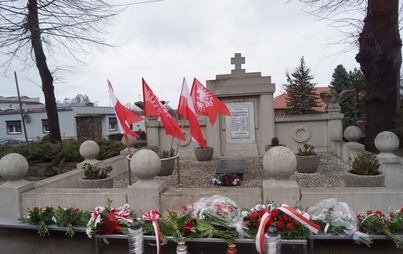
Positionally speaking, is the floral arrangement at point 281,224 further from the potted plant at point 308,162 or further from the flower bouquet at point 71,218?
the potted plant at point 308,162

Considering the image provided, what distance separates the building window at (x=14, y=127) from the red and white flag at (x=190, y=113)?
115 ft

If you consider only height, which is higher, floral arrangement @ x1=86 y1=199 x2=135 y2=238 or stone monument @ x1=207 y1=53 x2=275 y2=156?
stone monument @ x1=207 y1=53 x2=275 y2=156

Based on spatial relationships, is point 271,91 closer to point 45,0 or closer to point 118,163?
point 118,163

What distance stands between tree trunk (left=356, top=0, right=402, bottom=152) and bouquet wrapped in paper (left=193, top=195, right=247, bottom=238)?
6.63 meters

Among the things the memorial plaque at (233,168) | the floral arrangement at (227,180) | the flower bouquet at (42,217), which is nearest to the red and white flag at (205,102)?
the memorial plaque at (233,168)

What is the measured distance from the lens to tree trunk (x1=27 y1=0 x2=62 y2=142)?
1102 cm

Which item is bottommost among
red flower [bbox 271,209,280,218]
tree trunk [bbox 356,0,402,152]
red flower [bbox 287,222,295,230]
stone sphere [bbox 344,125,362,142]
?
red flower [bbox 287,222,295,230]

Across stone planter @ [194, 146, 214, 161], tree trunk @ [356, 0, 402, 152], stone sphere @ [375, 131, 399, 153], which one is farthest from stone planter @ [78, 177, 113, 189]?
tree trunk @ [356, 0, 402, 152]

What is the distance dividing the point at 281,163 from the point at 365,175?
224 cm

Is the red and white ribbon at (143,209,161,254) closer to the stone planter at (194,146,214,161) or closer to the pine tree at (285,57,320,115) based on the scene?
the stone planter at (194,146,214,161)

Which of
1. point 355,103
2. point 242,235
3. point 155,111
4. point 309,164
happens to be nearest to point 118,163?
point 155,111

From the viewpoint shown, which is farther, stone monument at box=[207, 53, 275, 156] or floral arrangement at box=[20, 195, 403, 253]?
stone monument at box=[207, 53, 275, 156]

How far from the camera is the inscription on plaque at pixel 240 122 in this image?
10.8 metres

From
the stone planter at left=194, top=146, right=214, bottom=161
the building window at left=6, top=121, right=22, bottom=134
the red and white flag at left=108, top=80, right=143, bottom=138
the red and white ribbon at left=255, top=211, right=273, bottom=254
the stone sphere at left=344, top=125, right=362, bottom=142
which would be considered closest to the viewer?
the red and white ribbon at left=255, top=211, right=273, bottom=254
